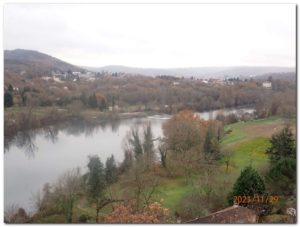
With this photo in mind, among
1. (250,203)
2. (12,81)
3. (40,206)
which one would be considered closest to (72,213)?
(40,206)

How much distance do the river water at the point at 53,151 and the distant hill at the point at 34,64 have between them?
0.59m

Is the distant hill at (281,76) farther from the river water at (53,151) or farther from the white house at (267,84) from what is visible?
the river water at (53,151)

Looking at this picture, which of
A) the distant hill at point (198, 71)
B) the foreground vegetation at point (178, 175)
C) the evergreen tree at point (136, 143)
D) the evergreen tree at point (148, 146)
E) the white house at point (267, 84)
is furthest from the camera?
the evergreen tree at point (148, 146)

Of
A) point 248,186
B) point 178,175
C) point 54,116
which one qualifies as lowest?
point 178,175

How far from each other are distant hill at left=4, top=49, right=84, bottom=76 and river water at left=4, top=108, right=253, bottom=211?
0.59m

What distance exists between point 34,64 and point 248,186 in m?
2.34

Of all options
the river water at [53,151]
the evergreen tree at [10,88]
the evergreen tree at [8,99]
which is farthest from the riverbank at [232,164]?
the evergreen tree at [10,88]

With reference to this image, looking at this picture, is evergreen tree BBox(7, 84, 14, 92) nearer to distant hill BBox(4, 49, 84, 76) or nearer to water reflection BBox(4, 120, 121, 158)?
distant hill BBox(4, 49, 84, 76)

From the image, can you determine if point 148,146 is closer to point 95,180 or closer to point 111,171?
point 111,171

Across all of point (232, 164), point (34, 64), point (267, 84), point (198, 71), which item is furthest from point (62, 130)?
point (267, 84)

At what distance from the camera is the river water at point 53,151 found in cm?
374

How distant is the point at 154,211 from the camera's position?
3152 millimetres

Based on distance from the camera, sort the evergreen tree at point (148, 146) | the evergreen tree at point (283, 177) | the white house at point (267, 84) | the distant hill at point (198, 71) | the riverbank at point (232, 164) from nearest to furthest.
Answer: the evergreen tree at point (283, 177) → the riverbank at point (232, 164) → the distant hill at point (198, 71) → the white house at point (267, 84) → the evergreen tree at point (148, 146)

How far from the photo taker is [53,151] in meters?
3.98
